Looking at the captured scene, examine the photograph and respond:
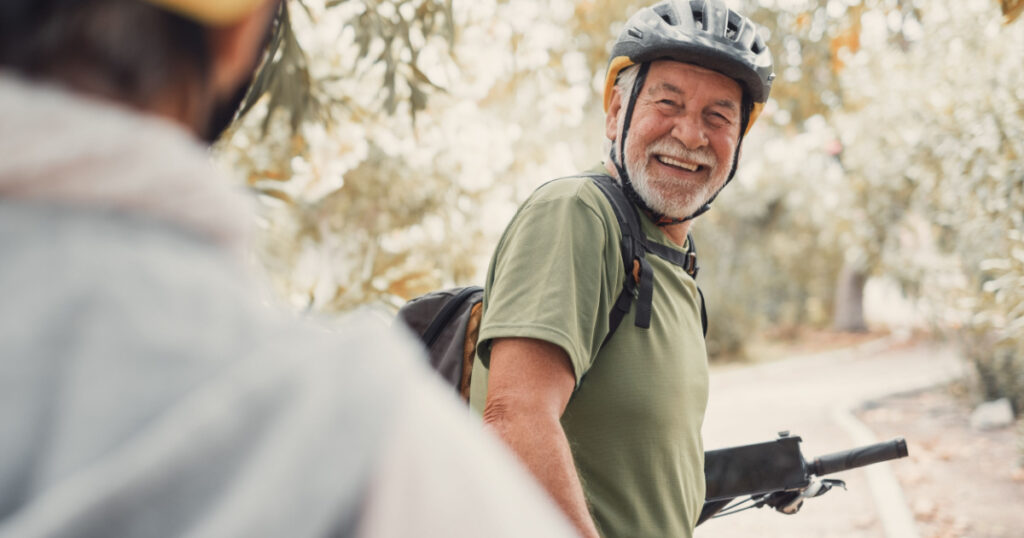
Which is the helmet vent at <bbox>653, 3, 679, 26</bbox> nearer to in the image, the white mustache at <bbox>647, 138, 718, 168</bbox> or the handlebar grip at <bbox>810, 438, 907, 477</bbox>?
the white mustache at <bbox>647, 138, 718, 168</bbox>

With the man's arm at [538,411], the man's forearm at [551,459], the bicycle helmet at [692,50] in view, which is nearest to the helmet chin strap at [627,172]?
the bicycle helmet at [692,50]

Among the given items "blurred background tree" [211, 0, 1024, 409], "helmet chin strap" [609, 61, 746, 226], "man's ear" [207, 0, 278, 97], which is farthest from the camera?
"blurred background tree" [211, 0, 1024, 409]

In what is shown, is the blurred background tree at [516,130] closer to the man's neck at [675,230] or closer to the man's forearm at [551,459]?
the man's neck at [675,230]

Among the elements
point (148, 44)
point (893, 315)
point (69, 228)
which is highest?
point (148, 44)

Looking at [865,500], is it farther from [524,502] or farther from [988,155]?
[524,502]

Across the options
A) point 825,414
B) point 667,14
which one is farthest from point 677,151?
point 825,414

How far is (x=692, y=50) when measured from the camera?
2.46 metres

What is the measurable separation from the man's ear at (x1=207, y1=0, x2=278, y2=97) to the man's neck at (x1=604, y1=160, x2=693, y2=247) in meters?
1.69

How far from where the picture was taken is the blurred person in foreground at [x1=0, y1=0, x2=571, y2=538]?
0.54 metres

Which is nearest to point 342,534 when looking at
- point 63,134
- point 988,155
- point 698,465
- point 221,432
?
point 221,432

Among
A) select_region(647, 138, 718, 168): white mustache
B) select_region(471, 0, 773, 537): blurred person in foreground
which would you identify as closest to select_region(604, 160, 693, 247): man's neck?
select_region(471, 0, 773, 537): blurred person in foreground

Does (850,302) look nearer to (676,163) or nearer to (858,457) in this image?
(858,457)

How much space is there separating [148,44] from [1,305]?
0.21 meters

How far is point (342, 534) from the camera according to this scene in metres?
0.58
